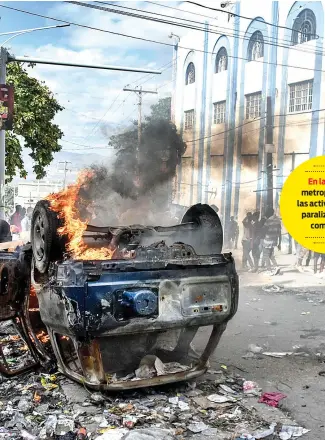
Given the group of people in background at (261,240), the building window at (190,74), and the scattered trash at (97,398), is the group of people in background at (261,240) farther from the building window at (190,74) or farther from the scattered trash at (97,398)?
the scattered trash at (97,398)

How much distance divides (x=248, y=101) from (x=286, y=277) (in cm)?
453

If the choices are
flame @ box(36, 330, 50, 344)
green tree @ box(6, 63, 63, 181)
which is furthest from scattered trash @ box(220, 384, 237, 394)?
green tree @ box(6, 63, 63, 181)

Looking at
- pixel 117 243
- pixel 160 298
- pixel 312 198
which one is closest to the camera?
pixel 160 298

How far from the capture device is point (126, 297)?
12.0ft

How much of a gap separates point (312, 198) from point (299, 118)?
311cm

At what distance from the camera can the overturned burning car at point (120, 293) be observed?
11.9 ft

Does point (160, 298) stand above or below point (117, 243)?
below

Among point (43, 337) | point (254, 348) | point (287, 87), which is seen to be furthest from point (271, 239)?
point (43, 337)

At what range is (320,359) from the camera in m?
5.22

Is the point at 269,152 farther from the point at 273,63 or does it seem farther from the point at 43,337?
the point at 43,337

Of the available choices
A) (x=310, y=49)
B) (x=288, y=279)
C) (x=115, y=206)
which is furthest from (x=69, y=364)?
(x=310, y=49)

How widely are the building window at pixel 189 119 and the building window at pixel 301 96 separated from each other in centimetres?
241

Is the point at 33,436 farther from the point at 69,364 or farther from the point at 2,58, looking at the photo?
the point at 2,58

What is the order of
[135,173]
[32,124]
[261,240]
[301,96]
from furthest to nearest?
[32,124], [261,240], [301,96], [135,173]
